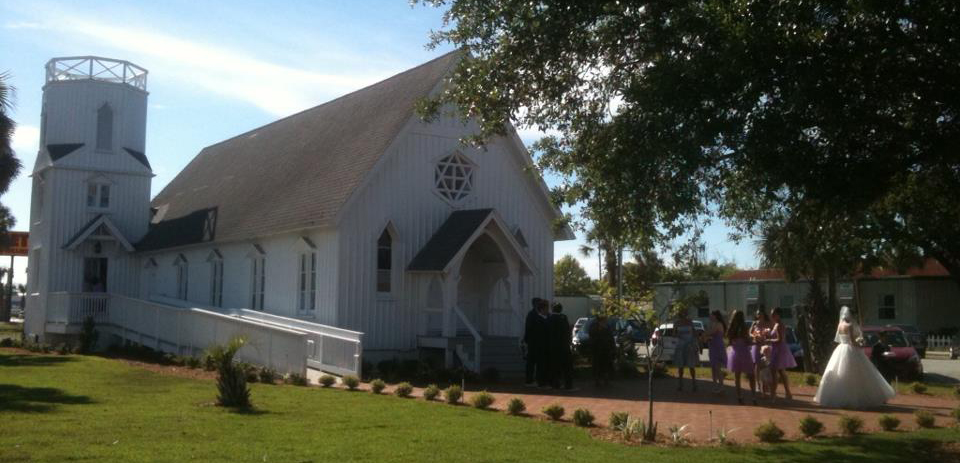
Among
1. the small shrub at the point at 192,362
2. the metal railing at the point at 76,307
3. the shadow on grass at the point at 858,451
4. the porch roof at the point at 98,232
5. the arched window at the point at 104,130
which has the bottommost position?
the shadow on grass at the point at 858,451

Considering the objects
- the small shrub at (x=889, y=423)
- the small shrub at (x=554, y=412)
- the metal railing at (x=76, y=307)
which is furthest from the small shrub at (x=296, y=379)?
the metal railing at (x=76, y=307)

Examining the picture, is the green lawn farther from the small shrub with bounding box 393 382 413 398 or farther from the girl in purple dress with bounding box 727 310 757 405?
the girl in purple dress with bounding box 727 310 757 405

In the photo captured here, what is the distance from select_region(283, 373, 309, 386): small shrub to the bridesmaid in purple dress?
8.85 m

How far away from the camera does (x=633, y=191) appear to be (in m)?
11.4

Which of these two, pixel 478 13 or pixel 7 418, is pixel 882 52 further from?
pixel 7 418

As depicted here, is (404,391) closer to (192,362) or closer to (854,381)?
(854,381)

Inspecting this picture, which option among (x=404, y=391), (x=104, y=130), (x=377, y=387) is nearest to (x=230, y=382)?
(x=404, y=391)

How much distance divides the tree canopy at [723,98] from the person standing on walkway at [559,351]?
6417mm

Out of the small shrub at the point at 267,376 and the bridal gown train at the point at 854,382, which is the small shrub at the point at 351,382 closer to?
the small shrub at the point at 267,376

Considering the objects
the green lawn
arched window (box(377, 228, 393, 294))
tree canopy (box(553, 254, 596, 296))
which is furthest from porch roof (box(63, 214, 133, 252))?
tree canopy (box(553, 254, 596, 296))

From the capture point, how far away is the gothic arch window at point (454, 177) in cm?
2469

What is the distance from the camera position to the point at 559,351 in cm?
1959

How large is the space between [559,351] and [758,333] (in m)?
4.30

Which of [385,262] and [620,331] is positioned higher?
[385,262]
